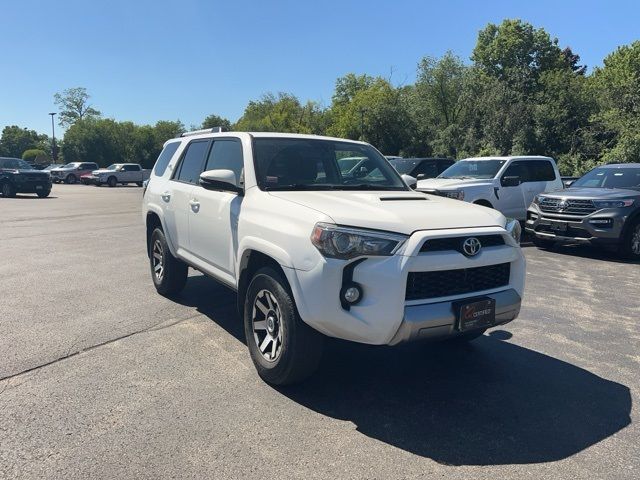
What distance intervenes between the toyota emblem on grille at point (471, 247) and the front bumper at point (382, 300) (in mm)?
59

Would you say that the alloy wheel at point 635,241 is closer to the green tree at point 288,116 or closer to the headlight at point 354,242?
the headlight at point 354,242

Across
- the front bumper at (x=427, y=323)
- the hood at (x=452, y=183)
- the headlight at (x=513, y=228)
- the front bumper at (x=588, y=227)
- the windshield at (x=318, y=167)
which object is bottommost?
the front bumper at (x=588, y=227)

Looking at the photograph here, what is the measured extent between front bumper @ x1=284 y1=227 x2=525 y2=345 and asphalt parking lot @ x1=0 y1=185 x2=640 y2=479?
24.6 inches

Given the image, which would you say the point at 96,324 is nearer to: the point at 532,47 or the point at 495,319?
the point at 495,319

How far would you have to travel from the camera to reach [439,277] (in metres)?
3.51

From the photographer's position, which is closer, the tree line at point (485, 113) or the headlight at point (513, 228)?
the headlight at point (513, 228)

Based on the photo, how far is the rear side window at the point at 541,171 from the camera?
12.6 meters

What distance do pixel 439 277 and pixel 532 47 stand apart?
5133 cm

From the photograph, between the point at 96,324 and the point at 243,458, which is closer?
the point at 243,458

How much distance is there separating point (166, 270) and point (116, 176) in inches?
1498

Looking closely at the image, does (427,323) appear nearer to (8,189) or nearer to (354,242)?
(354,242)

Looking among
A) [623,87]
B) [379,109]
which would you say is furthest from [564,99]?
[379,109]

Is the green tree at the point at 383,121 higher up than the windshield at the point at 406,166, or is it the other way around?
the green tree at the point at 383,121

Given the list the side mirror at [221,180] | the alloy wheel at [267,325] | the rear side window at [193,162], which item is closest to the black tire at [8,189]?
the rear side window at [193,162]
